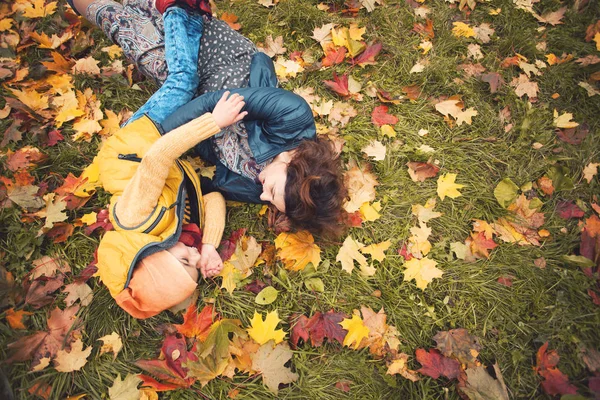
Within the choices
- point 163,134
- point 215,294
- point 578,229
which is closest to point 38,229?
point 163,134

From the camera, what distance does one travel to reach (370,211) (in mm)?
2547

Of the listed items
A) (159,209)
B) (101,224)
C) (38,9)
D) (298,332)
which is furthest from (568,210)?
(38,9)

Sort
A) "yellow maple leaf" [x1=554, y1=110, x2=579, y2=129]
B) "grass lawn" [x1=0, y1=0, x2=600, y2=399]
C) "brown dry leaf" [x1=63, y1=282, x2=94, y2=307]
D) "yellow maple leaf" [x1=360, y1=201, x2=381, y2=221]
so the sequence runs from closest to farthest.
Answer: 1. "grass lawn" [x1=0, y1=0, x2=600, y2=399]
2. "brown dry leaf" [x1=63, y1=282, x2=94, y2=307]
3. "yellow maple leaf" [x1=360, y1=201, x2=381, y2=221]
4. "yellow maple leaf" [x1=554, y1=110, x2=579, y2=129]

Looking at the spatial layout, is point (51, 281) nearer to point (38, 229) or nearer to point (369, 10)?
point (38, 229)

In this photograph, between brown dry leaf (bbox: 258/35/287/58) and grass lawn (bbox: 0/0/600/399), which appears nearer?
grass lawn (bbox: 0/0/600/399)

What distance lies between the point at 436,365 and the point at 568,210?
5.14 ft

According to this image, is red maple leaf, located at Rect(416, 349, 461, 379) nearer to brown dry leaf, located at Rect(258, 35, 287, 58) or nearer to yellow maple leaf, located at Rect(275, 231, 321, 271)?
yellow maple leaf, located at Rect(275, 231, 321, 271)

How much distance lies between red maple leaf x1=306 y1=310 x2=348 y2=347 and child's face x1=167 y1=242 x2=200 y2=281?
0.81 m

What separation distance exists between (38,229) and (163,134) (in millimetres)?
1114

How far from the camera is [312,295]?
2.33m

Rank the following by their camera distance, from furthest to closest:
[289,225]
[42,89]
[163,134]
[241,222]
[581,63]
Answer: [581,63]
[42,89]
[241,222]
[289,225]
[163,134]

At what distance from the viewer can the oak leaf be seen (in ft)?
6.59

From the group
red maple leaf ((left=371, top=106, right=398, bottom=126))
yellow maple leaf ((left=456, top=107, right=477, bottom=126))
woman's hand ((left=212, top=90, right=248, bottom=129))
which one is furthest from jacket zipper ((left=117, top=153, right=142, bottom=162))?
yellow maple leaf ((left=456, top=107, right=477, bottom=126))

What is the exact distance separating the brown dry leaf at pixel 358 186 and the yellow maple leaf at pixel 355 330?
768 millimetres
